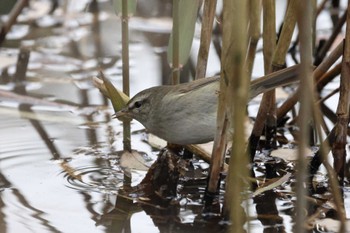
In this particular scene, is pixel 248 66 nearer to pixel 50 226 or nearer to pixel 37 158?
pixel 50 226

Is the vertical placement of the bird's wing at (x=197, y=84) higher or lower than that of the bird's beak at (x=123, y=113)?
higher

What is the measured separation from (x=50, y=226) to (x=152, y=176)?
60 centimetres

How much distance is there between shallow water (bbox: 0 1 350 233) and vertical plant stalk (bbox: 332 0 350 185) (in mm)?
134

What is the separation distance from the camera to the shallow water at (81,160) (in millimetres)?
3727

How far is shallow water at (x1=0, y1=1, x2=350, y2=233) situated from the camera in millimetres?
3727

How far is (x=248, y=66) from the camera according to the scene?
11.2 ft

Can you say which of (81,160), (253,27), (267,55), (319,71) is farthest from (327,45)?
(253,27)

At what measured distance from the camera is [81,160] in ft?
14.6

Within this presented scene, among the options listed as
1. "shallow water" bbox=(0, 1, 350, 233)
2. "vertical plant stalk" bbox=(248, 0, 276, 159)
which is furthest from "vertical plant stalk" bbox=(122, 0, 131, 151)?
"vertical plant stalk" bbox=(248, 0, 276, 159)

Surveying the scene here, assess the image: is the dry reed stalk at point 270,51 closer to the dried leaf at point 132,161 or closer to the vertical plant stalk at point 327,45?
the dried leaf at point 132,161

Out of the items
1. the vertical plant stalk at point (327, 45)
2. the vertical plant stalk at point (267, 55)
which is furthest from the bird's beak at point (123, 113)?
the vertical plant stalk at point (327, 45)

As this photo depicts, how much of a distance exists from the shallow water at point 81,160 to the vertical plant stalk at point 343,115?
0.44 ft

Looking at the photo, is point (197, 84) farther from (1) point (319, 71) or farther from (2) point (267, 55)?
(1) point (319, 71)

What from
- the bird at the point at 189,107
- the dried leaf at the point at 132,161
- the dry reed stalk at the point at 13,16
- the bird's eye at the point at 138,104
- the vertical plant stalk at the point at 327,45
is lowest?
the dried leaf at the point at 132,161
